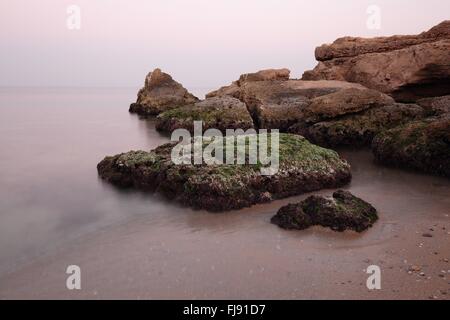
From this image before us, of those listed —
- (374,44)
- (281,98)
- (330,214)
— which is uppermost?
(374,44)

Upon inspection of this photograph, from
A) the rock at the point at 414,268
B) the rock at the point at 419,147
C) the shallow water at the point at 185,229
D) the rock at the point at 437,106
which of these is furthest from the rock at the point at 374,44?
the rock at the point at 414,268

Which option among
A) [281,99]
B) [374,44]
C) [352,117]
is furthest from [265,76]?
[352,117]

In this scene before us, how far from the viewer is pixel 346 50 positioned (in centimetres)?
3325

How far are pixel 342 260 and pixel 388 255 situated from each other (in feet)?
3.19

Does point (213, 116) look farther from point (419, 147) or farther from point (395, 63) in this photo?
point (419, 147)

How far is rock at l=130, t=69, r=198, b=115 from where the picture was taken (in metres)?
43.6

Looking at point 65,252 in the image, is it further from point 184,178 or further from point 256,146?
point 256,146

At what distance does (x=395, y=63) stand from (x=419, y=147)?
1341 centimetres

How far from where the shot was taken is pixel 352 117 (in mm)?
21250

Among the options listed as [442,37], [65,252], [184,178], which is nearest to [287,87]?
[442,37]

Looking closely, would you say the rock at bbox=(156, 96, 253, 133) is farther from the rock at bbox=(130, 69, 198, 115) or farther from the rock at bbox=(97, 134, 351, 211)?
the rock at bbox=(130, 69, 198, 115)

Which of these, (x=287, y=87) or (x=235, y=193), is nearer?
(x=235, y=193)

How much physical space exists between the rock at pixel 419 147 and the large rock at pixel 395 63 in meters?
9.86
